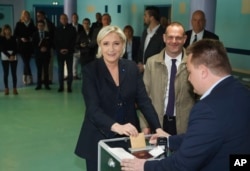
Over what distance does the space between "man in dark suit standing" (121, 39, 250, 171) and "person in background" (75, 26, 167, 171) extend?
2.82 feet

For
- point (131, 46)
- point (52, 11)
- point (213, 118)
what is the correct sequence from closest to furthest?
point (213, 118), point (131, 46), point (52, 11)

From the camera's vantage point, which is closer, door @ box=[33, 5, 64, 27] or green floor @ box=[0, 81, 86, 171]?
green floor @ box=[0, 81, 86, 171]

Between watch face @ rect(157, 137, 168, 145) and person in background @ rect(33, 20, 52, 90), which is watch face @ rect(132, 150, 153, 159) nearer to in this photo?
watch face @ rect(157, 137, 168, 145)

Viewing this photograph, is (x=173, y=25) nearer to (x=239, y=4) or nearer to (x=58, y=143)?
(x=58, y=143)

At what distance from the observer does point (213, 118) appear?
153cm

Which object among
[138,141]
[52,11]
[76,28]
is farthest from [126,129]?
[52,11]

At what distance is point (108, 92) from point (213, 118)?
1.13 metres

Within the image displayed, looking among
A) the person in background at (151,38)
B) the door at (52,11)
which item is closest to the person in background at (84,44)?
the person in background at (151,38)

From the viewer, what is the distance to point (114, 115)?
8.39 feet

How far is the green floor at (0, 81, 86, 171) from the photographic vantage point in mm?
4348

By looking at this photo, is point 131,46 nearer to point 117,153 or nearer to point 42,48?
point 42,48

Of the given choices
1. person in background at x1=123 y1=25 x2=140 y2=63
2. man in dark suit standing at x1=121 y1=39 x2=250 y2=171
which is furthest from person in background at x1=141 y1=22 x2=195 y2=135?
person in background at x1=123 y1=25 x2=140 y2=63

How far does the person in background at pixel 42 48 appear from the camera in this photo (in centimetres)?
826

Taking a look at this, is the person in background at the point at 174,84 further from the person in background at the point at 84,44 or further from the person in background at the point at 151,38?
the person in background at the point at 84,44
